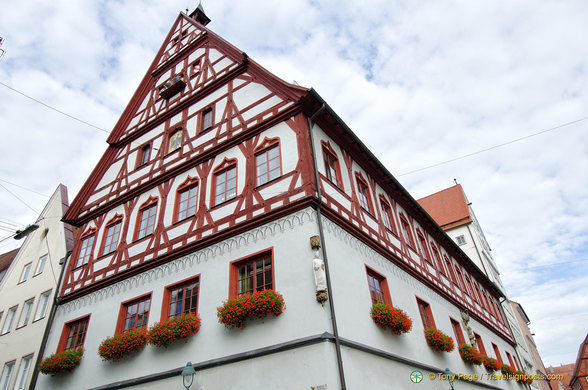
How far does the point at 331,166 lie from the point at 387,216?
4.01m

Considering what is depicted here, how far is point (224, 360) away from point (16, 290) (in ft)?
42.7

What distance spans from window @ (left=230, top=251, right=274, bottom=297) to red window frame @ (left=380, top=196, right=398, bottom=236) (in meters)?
5.90

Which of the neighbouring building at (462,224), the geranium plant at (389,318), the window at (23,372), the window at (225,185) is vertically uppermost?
the neighbouring building at (462,224)

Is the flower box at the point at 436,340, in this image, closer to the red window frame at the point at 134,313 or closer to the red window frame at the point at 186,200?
the red window frame at the point at 186,200

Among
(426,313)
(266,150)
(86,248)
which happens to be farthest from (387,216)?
(86,248)

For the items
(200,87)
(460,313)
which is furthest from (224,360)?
(460,313)

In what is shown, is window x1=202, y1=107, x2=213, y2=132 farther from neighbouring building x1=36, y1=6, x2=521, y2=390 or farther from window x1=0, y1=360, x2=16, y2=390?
window x1=0, y1=360, x2=16, y2=390

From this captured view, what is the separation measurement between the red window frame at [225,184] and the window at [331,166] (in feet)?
8.58

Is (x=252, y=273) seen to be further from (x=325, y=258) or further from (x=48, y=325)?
(x=48, y=325)

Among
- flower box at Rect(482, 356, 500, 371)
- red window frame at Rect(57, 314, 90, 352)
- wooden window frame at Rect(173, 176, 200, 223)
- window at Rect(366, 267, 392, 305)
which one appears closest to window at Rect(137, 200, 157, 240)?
wooden window frame at Rect(173, 176, 200, 223)

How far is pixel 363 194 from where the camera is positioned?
13.7m

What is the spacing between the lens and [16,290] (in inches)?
687

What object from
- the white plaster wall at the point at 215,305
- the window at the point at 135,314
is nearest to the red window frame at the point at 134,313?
the window at the point at 135,314

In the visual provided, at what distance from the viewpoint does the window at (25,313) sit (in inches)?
626
